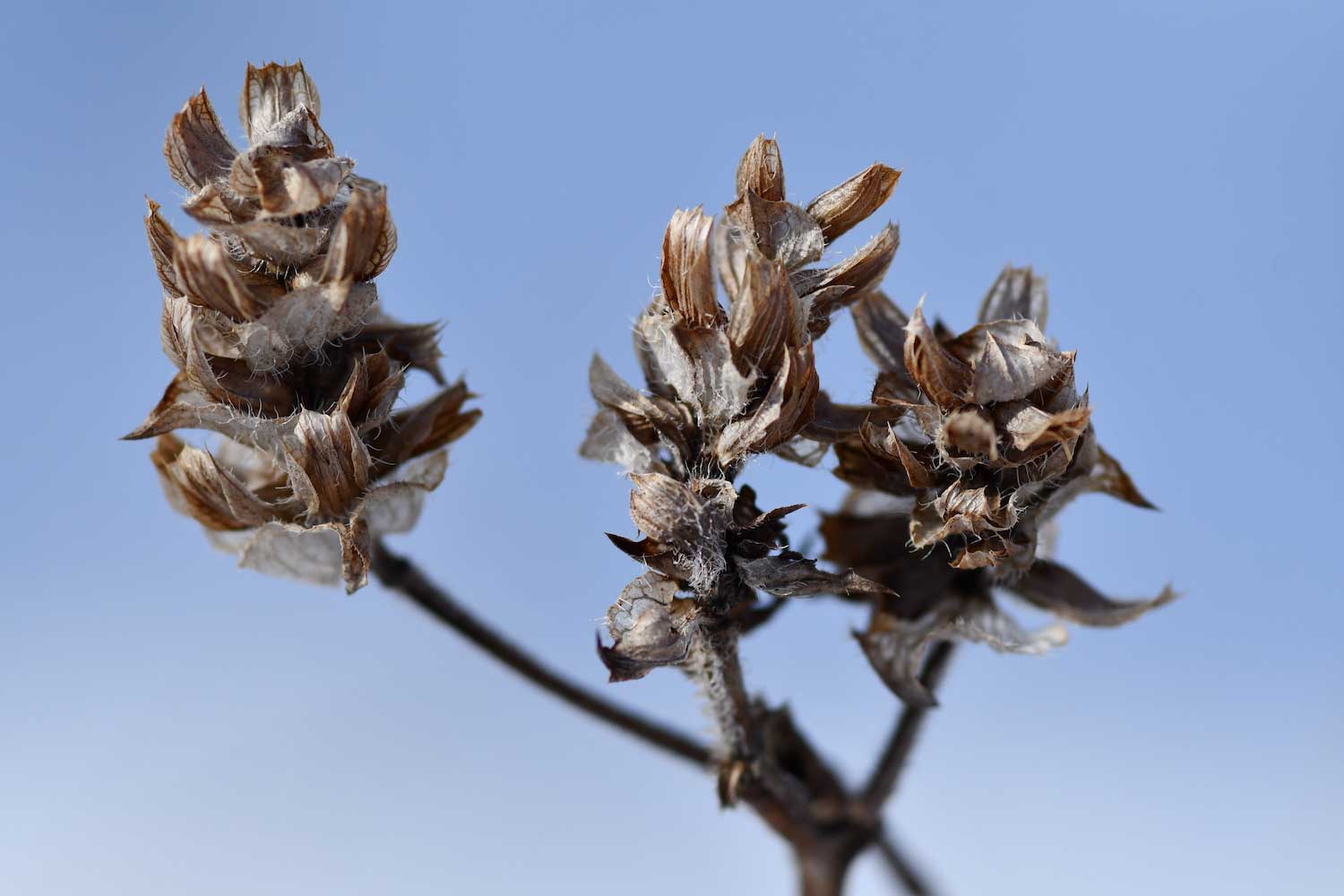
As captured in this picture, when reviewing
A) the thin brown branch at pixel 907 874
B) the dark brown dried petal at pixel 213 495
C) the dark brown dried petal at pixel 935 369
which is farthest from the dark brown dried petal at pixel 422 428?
the thin brown branch at pixel 907 874

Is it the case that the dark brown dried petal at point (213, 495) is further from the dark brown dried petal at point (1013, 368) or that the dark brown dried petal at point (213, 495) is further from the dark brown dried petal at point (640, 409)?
the dark brown dried petal at point (1013, 368)

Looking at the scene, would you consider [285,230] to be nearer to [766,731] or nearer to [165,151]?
[165,151]

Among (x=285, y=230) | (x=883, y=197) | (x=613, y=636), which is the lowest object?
(x=613, y=636)

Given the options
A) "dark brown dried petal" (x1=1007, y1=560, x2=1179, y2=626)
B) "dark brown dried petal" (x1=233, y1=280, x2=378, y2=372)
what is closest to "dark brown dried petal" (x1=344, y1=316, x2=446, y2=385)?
"dark brown dried petal" (x1=233, y1=280, x2=378, y2=372)

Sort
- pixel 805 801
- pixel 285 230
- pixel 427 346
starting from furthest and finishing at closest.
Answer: pixel 805 801 → pixel 427 346 → pixel 285 230

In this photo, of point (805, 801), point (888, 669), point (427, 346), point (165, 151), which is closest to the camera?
point (165, 151)

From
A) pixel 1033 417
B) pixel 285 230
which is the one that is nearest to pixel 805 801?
pixel 1033 417

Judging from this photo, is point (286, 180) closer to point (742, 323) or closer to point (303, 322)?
point (303, 322)

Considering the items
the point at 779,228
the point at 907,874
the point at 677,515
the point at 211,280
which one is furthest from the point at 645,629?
the point at 907,874

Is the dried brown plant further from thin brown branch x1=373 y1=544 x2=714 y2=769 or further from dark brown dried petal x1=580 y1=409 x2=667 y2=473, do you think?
thin brown branch x1=373 y1=544 x2=714 y2=769
